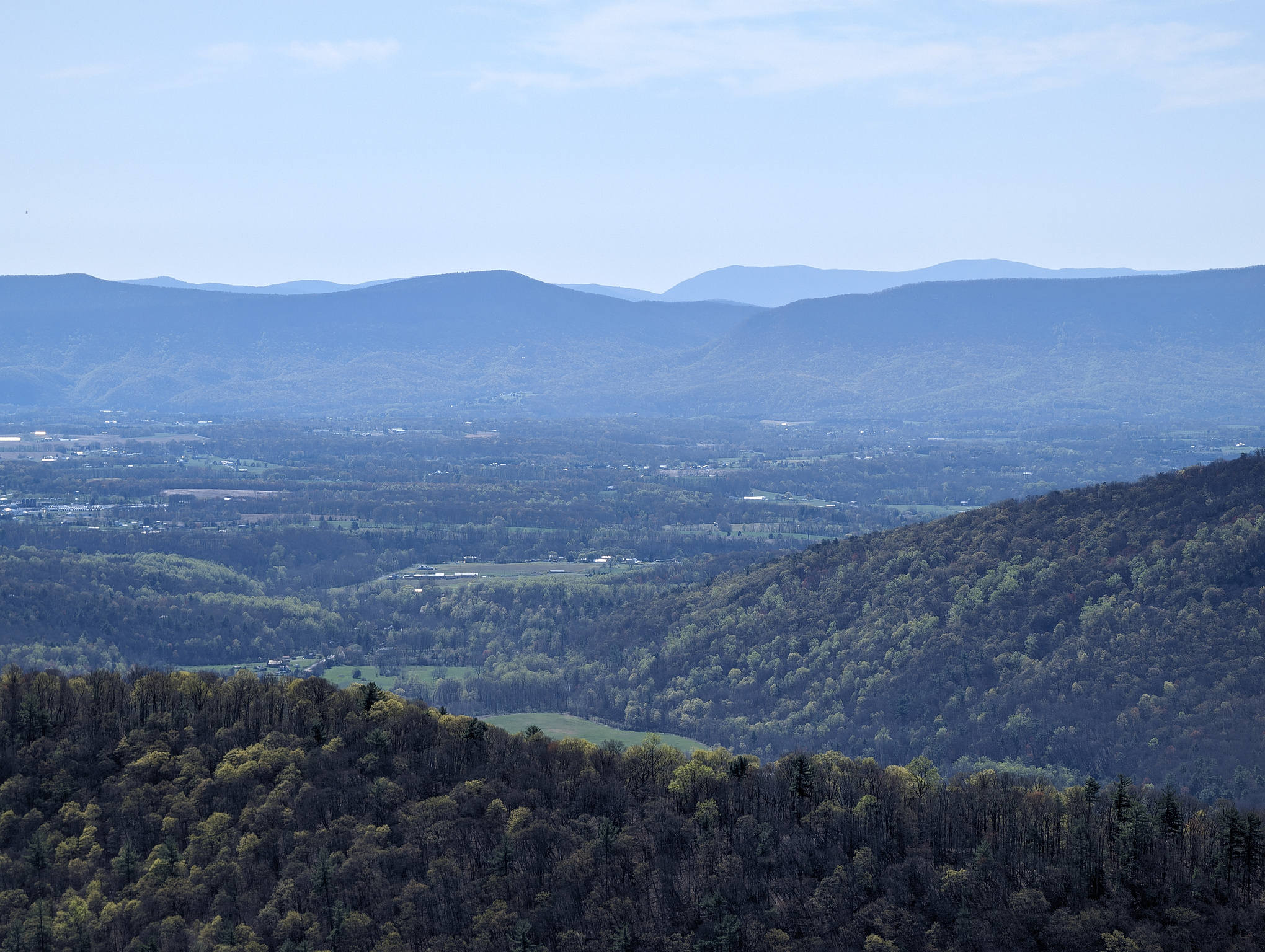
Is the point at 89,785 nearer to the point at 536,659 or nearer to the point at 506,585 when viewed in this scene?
the point at 536,659

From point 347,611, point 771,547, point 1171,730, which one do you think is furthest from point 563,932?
point 771,547

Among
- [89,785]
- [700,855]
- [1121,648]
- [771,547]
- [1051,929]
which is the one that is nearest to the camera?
[1051,929]

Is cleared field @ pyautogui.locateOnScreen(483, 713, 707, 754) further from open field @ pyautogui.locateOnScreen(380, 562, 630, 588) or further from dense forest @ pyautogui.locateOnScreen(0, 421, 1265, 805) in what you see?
open field @ pyautogui.locateOnScreen(380, 562, 630, 588)

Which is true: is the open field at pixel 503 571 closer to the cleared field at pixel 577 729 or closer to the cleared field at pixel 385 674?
the cleared field at pixel 385 674

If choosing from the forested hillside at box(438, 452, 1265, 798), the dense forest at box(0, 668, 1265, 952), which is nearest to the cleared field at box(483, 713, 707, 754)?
the forested hillside at box(438, 452, 1265, 798)

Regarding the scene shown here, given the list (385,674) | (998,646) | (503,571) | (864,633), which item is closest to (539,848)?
(998,646)
